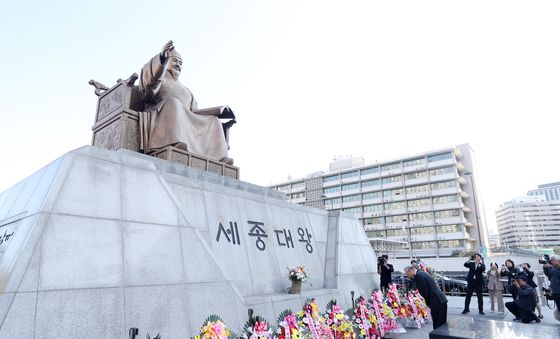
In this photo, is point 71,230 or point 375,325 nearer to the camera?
point 71,230

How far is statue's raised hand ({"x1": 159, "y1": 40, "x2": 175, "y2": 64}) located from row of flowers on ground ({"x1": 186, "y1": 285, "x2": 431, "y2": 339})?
20.0 feet

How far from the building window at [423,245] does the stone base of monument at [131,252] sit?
1943 inches

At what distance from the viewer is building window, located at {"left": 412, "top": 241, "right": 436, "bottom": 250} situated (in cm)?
5169

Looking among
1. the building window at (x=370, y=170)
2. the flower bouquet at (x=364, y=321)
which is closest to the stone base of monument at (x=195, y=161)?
the flower bouquet at (x=364, y=321)

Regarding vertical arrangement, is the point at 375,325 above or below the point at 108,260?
below

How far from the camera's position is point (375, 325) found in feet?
23.1

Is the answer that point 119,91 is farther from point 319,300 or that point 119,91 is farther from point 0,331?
point 319,300

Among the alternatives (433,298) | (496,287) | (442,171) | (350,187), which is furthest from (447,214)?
(433,298)

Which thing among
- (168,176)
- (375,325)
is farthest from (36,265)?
(375,325)

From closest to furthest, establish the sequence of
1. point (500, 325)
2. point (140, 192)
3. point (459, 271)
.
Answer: point (500, 325), point (140, 192), point (459, 271)

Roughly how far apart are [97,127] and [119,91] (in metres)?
1.08

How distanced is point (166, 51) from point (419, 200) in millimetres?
53503

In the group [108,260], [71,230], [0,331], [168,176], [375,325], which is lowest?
[375,325]

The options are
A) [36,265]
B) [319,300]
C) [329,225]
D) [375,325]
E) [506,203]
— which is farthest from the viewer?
[506,203]
